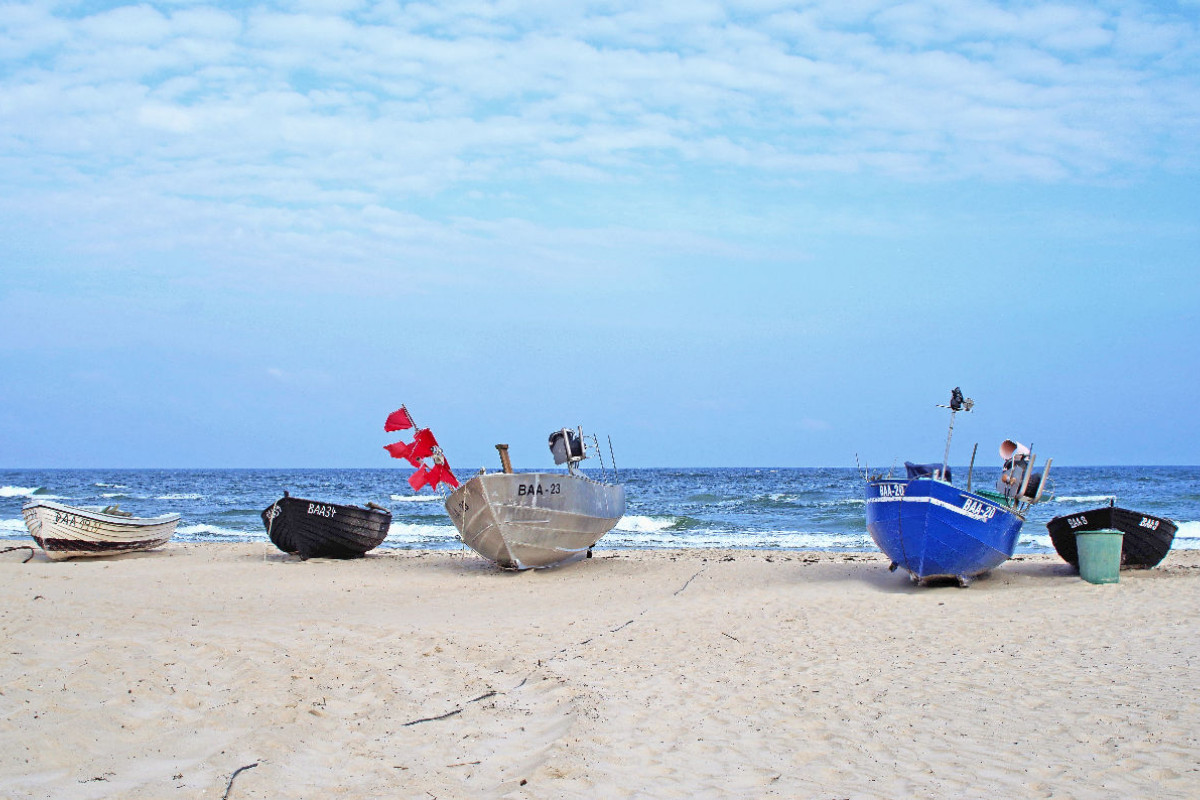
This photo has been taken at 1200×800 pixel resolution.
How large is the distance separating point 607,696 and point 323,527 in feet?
41.1

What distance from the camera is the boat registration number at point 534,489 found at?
15.5 meters

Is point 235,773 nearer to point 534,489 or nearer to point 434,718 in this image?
point 434,718

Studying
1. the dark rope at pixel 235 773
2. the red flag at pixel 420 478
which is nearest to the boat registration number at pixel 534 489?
the red flag at pixel 420 478

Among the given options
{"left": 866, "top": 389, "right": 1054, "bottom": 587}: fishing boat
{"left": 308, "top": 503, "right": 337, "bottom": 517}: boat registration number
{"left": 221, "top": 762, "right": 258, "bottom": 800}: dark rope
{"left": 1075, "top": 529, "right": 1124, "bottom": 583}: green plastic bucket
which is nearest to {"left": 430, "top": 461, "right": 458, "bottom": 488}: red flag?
{"left": 308, "top": 503, "right": 337, "bottom": 517}: boat registration number

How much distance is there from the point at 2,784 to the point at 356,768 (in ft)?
5.89

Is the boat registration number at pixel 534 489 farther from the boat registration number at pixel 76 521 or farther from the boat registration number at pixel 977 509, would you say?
the boat registration number at pixel 76 521

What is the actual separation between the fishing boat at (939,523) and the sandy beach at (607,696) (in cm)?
96

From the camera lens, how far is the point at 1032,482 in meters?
14.2

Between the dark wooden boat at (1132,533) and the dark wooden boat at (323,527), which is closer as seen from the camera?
the dark wooden boat at (1132,533)

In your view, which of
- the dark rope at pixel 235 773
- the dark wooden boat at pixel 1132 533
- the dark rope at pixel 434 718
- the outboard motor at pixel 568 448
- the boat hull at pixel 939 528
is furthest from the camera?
the outboard motor at pixel 568 448

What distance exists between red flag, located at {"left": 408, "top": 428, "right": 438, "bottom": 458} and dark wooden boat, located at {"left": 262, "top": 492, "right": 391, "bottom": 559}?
3.23 metres

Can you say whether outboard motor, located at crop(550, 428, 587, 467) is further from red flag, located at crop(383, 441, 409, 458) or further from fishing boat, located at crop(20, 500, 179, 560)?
fishing boat, located at crop(20, 500, 179, 560)

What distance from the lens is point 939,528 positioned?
1272cm

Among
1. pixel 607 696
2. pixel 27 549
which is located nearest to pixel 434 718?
pixel 607 696
